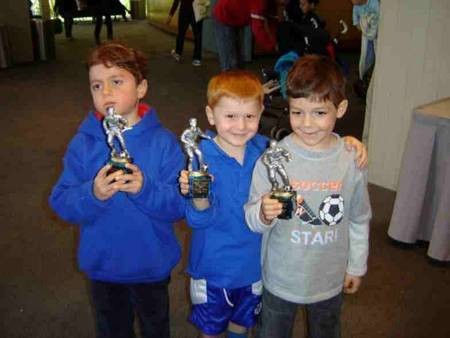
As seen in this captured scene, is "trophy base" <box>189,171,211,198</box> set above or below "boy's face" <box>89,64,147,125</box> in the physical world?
below

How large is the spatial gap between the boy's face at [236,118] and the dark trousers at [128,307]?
571mm

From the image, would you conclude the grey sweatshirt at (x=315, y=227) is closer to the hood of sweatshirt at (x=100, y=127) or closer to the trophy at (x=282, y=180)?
the trophy at (x=282, y=180)

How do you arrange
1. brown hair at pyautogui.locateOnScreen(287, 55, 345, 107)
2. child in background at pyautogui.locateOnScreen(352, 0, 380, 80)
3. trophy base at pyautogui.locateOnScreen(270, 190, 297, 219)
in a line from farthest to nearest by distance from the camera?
1. child in background at pyautogui.locateOnScreen(352, 0, 380, 80)
2. brown hair at pyautogui.locateOnScreen(287, 55, 345, 107)
3. trophy base at pyautogui.locateOnScreen(270, 190, 297, 219)

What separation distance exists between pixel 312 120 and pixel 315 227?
1.08ft

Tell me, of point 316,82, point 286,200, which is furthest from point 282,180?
point 316,82

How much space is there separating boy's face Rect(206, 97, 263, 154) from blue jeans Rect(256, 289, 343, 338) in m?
0.53

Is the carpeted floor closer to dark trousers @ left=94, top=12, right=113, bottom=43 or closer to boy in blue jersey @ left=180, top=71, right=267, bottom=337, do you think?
boy in blue jersey @ left=180, top=71, right=267, bottom=337

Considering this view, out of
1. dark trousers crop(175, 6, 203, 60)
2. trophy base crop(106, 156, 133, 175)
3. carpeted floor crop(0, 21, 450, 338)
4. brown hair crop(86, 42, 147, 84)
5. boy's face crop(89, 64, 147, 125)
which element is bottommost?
carpeted floor crop(0, 21, 450, 338)

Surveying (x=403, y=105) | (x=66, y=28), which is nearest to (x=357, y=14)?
(x=403, y=105)

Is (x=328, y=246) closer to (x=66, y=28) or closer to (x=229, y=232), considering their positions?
Answer: (x=229, y=232)

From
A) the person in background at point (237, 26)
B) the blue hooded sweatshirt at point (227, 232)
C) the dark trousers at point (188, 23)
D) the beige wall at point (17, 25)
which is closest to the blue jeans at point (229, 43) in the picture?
the person in background at point (237, 26)

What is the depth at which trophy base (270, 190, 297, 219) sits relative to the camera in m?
1.45

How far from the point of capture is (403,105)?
3883 mm

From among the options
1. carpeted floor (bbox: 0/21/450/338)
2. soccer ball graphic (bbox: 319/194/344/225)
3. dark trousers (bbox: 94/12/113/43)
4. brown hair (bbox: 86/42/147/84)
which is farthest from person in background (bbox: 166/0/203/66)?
soccer ball graphic (bbox: 319/194/344/225)
